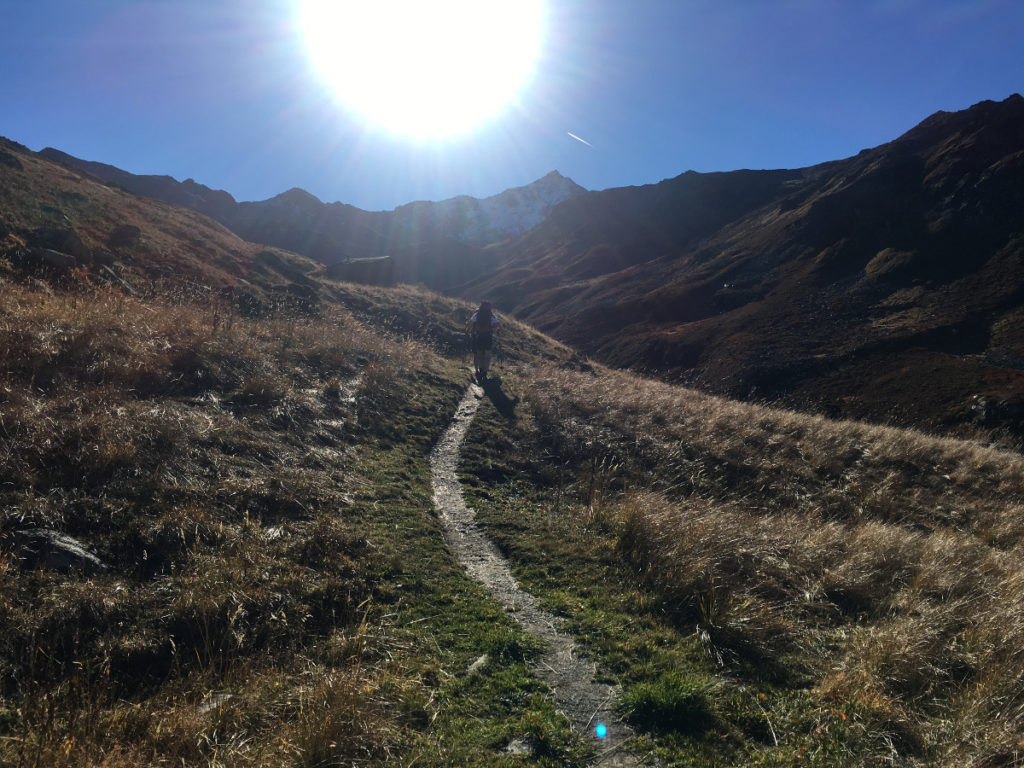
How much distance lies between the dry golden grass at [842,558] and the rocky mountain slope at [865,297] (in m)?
14.7

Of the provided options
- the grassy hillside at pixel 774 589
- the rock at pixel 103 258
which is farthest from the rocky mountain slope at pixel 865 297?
the rock at pixel 103 258

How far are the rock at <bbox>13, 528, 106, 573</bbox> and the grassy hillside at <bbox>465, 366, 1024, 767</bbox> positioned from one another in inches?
173

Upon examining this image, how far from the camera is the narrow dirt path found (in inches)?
158

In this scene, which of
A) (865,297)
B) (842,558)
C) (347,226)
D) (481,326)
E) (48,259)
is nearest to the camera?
(842,558)

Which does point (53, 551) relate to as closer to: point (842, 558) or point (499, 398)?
point (842, 558)

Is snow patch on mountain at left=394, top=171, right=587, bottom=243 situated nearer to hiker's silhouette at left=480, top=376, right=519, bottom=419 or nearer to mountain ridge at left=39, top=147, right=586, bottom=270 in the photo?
mountain ridge at left=39, top=147, right=586, bottom=270

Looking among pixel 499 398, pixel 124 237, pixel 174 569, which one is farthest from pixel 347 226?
pixel 174 569

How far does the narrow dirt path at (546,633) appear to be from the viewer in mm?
4008

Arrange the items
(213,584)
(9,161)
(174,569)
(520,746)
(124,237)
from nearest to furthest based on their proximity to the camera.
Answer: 1. (520,746)
2. (213,584)
3. (174,569)
4. (124,237)
5. (9,161)

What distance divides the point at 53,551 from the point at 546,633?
4.52 meters

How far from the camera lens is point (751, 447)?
13305 millimetres

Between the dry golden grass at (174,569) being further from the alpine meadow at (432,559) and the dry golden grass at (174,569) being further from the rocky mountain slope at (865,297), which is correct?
the rocky mountain slope at (865,297)

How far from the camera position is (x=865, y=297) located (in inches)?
1612

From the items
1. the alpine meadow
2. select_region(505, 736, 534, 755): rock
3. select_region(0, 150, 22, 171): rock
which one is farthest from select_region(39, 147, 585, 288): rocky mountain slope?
select_region(505, 736, 534, 755): rock
